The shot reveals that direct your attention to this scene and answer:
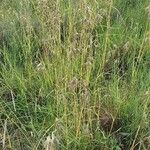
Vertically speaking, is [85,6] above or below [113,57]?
above

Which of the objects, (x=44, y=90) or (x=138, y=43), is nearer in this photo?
(x=44, y=90)

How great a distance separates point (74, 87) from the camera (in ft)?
6.07

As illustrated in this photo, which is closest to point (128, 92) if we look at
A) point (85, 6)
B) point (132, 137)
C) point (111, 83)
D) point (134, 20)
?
point (111, 83)

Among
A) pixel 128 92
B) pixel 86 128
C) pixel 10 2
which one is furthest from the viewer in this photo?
pixel 10 2

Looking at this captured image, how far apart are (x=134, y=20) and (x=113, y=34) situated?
32cm

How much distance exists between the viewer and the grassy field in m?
2.03

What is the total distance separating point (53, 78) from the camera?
2.38 metres

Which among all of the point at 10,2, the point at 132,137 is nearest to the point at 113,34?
the point at 132,137

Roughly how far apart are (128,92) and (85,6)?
23.6 inches

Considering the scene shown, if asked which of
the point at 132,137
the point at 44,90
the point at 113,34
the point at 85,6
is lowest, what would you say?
the point at 132,137

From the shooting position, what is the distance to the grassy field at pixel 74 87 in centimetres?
203

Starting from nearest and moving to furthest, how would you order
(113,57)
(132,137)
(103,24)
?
(132,137)
(113,57)
(103,24)

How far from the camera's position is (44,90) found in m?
2.38

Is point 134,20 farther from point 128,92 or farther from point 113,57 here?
point 128,92
